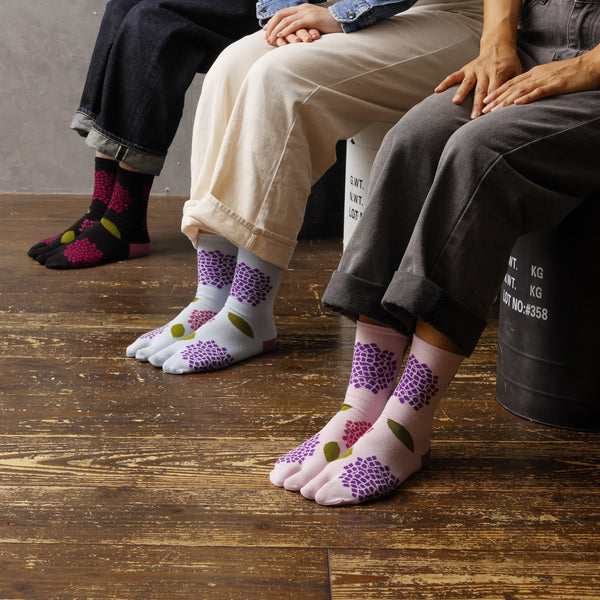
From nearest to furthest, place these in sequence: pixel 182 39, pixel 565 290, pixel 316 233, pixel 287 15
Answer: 1. pixel 565 290
2. pixel 287 15
3. pixel 182 39
4. pixel 316 233

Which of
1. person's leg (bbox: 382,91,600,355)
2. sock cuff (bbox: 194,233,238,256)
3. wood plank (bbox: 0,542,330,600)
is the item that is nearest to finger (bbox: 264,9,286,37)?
sock cuff (bbox: 194,233,238,256)

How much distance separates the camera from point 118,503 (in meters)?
0.91

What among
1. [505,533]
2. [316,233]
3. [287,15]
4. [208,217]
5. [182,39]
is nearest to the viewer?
[505,533]

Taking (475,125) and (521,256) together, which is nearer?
(475,125)

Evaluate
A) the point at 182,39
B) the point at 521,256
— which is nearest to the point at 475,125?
the point at 521,256

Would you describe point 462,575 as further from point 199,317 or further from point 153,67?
point 153,67

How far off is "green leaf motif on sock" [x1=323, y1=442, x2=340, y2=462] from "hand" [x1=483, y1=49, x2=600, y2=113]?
18.1 inches

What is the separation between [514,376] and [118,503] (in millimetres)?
588

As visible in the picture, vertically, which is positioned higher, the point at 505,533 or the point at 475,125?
the point at 475,125

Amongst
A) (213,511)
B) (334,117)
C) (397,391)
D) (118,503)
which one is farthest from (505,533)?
(334,117)

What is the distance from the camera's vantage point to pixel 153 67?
1.83 m

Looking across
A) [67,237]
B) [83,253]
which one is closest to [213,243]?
[83,253]

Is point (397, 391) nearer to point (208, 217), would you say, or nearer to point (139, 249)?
point (208, 217)

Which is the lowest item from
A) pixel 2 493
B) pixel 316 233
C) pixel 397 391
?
pixel 316 233
